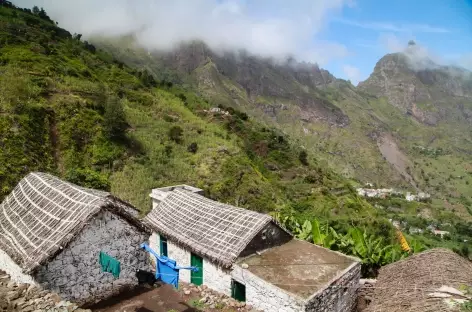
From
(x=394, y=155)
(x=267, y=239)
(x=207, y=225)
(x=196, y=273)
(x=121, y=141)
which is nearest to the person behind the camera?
(x=196, y=273)

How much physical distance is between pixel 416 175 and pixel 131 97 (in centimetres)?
15838

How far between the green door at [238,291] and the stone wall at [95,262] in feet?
10.2

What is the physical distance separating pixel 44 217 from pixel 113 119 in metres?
18.3

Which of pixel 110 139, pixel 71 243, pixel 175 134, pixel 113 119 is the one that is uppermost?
pixel 113 119

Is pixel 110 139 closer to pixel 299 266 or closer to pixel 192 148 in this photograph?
pixel 192 148

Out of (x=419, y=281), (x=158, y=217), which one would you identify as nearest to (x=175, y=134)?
(x=158, y=217)

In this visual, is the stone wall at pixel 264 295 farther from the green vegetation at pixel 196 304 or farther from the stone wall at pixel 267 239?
the green vegetation at pixel 196 304

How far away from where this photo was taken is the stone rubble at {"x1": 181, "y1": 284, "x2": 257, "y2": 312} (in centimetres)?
1116

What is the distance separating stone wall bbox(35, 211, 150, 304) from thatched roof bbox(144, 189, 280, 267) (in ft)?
7.45

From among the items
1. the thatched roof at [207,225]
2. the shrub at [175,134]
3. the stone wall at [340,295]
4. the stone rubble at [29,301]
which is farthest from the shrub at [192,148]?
the stone rubble at [29,301]

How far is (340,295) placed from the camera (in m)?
11.3

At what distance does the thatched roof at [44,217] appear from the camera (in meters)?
9.41

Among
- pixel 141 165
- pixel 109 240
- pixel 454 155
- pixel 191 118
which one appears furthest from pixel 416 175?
pixel 109 240

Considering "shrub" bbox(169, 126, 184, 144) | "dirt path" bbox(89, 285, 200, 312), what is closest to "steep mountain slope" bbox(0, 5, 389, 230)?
"shrub" bbox(169, 126, 184, 144)
